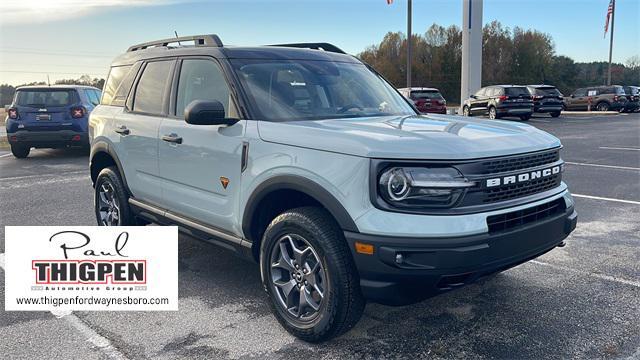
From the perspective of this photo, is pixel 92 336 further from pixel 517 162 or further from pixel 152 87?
pixel 517 162

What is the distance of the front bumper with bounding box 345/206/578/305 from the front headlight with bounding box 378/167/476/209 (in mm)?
205

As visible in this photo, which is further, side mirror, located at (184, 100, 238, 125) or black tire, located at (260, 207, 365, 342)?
side mirror, located at (184, 100, 238, 125)

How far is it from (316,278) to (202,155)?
1.34 m

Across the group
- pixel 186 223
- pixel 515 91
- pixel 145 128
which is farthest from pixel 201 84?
pixel 515 91

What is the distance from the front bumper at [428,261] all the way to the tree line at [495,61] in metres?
71.4

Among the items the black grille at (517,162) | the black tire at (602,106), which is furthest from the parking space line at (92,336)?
the black tire at (602,106)

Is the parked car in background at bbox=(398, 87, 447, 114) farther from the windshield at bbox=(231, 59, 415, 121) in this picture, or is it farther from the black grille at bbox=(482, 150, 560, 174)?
the black grille at bbox=(482, 150, 560, 174)

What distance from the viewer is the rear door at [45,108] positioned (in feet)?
41.9

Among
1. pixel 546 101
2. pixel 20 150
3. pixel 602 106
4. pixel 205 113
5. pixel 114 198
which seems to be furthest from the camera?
pixel 602 106

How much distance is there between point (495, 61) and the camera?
77.5m

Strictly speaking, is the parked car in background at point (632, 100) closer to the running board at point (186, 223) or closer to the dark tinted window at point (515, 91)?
the dark tinted window at point (515, 91)

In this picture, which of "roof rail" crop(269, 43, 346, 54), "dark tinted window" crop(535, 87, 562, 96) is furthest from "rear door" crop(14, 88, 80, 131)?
"dark tinted window" crop(535, 87, 562, 96)

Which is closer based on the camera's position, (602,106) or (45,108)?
(45,108)

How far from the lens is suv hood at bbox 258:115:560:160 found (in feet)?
9.93
